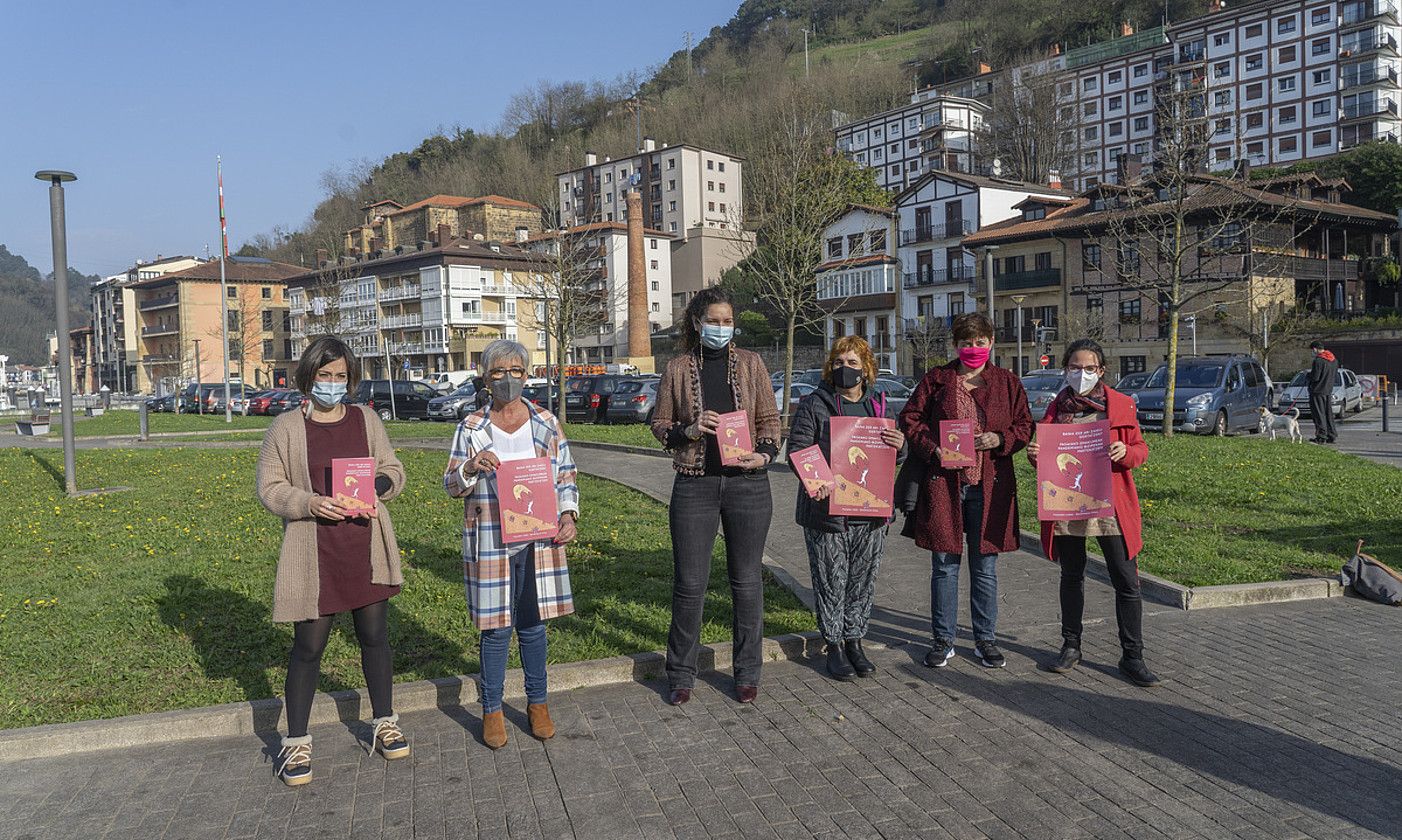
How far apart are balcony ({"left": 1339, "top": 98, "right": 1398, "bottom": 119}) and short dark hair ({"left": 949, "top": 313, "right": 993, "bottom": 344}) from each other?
8203 cm

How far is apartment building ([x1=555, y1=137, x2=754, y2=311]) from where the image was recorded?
286 feet

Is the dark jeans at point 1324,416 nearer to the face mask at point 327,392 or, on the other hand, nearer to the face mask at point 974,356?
the face mask at point 974,356

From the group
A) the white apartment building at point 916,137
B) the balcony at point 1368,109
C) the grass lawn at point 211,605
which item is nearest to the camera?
the grass lawn at point 211,605

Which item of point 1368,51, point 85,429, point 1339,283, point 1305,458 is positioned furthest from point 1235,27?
point 85,429

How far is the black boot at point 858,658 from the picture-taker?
235 inches

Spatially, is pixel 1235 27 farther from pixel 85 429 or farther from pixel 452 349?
pixel 85 429

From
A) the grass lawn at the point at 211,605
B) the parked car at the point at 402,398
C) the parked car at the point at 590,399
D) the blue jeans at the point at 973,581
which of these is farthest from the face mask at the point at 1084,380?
the parked car at the point at 402,398

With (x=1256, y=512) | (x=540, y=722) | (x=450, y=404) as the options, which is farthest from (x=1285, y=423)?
(x=450, y=404)

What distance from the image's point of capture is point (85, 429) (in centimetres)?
3397

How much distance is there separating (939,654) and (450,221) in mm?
100644

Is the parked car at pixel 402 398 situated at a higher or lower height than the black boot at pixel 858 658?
higher

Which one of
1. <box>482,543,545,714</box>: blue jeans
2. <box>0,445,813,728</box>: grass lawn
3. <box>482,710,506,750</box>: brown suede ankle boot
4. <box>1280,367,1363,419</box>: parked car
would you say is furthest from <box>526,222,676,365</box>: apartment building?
<box>482,710,506,750</box>: brown suede ankle boot

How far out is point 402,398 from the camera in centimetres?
4003

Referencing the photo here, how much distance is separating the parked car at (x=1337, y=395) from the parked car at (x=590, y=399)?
20392mm
